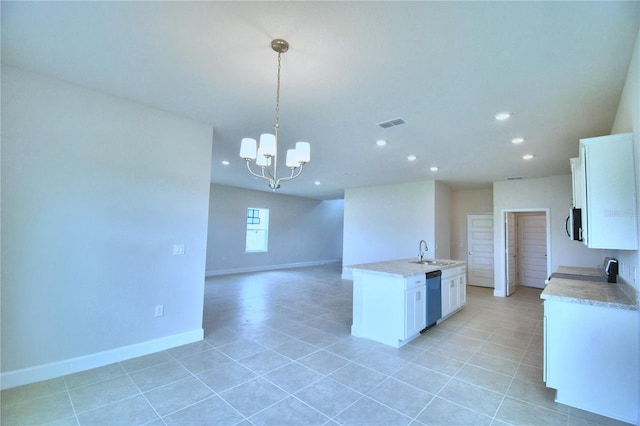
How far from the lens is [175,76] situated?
8.73 ft

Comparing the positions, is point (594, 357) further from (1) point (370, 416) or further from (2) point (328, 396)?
(2) point (328, 396)

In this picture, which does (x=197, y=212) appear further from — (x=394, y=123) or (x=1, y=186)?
(x=394, y=123)

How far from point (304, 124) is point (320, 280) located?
5577 millimetres

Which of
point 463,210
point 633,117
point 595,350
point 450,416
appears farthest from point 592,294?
point 463,210

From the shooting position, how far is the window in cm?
988

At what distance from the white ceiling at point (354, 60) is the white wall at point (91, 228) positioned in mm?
300

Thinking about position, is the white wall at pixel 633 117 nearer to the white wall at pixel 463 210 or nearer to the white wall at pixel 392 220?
the white wall at pixel 392 220

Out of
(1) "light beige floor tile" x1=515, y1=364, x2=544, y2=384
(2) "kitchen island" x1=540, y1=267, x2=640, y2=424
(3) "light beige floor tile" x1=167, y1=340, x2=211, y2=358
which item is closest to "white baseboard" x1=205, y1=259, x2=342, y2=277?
(3) "light beige floor tile" x1=167, y1=340, x2=211, y2=358

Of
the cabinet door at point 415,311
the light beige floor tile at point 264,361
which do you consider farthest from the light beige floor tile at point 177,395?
the cabinet door at point 415,311

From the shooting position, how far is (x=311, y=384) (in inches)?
105

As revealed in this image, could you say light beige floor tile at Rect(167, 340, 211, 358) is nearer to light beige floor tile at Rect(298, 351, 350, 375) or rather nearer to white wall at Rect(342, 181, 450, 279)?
light beige floor tile at Rect(298, 351, 350, 375)

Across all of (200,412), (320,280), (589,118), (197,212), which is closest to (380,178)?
(320,280)

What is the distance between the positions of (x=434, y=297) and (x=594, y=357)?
203 cm

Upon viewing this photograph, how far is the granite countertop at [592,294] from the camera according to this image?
7.25 ft
